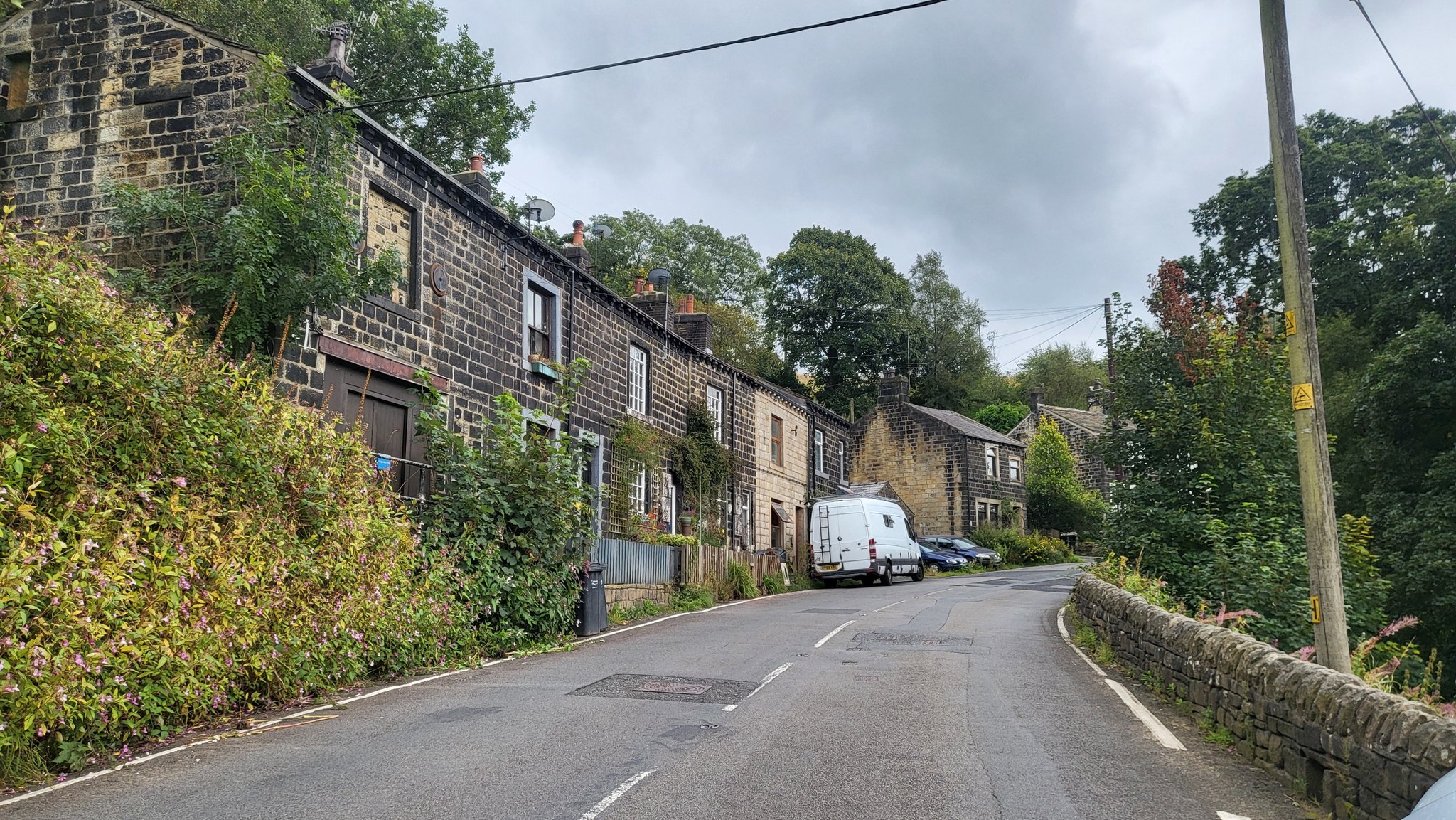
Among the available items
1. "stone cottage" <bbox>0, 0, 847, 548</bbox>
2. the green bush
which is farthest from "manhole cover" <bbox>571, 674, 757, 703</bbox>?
"stone cottage" <bbox>0, 0, 847, 548</bbox>

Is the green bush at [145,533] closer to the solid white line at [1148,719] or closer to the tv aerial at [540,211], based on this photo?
the solid white line at [1148,719]

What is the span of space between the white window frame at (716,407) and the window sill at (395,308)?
13086 mm

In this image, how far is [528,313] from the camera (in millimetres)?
19266

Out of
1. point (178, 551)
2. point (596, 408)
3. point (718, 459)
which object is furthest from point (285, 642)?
point (718, 459)

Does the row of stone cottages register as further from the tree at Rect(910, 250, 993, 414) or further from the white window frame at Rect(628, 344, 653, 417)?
the tree at Rect(910, 250, 993, 414)

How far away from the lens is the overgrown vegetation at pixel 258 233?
37.5 ft

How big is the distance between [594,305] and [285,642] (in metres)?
13.3

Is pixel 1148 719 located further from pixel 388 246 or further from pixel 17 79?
pixel 17 79

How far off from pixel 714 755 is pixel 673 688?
3.25 m

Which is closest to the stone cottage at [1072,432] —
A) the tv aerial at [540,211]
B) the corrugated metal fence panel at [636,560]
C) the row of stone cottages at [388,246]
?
the row of stone cottages at [388,246]

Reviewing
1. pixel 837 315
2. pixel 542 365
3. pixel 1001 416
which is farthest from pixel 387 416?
pixel 1001 416

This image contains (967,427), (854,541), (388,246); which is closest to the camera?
(388,246)

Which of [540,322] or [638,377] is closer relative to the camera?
[540,322]

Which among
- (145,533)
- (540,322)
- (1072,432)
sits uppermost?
(1072,432)
